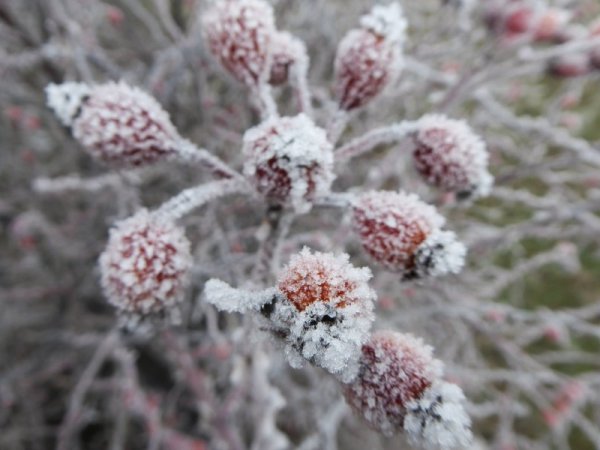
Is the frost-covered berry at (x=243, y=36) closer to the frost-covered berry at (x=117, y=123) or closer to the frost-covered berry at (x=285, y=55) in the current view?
the frost-covered berry at (x=285, y=55)

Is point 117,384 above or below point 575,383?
below

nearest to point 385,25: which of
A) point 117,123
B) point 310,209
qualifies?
point 310,209

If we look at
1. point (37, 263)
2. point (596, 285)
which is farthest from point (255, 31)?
point (596, 285)

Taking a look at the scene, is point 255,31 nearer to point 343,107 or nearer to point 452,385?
point 343,107

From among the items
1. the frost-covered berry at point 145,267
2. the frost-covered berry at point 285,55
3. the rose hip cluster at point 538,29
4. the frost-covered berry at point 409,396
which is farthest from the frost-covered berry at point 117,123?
the rose hip cluster at point 538,29

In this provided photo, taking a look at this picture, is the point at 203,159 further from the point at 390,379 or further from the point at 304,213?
the point at 390,379
